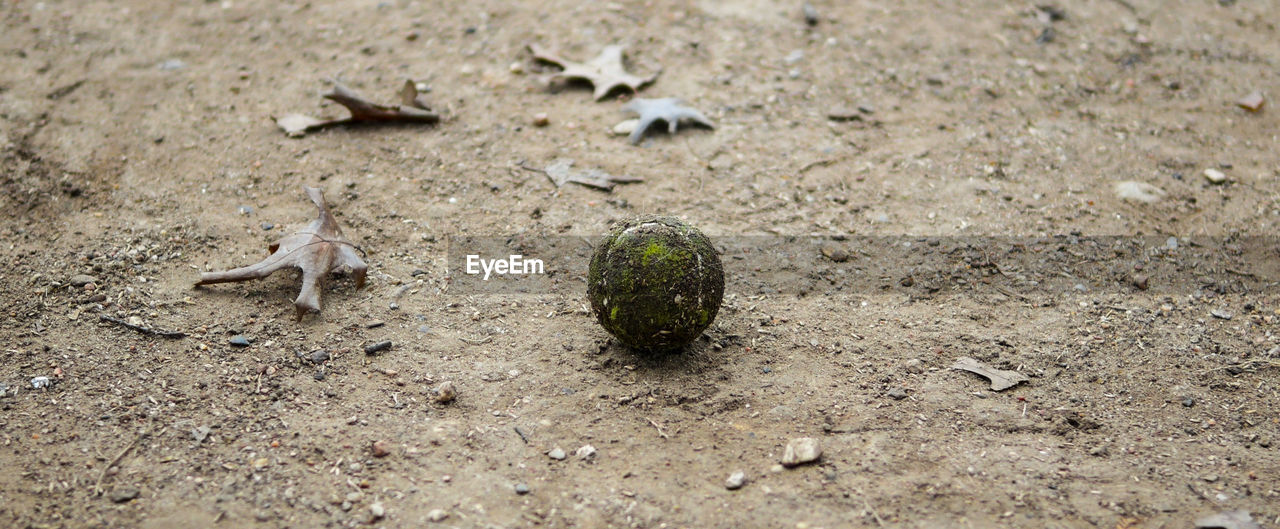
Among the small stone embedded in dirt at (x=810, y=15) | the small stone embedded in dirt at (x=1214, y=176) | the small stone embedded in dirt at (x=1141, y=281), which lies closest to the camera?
the small stone embedded in dirt at (x=1141, y=281)

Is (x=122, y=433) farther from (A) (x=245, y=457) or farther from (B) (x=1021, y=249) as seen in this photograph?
(B) (x=1021, y=249)

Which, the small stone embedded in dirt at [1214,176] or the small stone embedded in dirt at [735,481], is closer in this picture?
the small stone embedded in dirt at [735,481]

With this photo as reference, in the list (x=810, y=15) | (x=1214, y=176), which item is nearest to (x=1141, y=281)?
(x=1214, y=176)

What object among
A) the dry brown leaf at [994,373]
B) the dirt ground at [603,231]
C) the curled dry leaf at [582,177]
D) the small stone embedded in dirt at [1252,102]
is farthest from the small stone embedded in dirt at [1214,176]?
the curled dry leaf at [582,177]

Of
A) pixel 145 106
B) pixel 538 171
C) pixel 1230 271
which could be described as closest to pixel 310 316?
pixel 538 171

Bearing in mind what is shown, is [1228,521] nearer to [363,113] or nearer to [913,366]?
[913,366]
